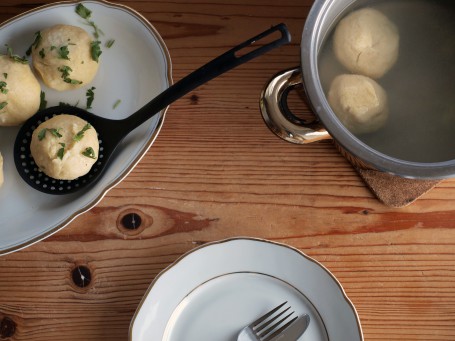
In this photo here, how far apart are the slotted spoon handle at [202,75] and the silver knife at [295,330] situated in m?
0.36

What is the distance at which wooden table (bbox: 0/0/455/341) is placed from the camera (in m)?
0.91

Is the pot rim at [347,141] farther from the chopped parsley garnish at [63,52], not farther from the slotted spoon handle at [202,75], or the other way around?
the chopped parsley garnish at [63,52]

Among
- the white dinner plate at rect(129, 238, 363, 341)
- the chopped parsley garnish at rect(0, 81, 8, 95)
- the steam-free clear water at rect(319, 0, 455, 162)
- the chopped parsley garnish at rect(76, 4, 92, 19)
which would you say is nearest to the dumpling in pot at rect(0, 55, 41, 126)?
the chopped parsley garnish at rect(0, 81, 8, 95)

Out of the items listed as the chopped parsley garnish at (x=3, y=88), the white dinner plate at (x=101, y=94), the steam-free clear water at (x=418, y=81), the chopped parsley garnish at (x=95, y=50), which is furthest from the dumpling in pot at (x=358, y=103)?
the chopped parsley garnish at (x=3, y=88)

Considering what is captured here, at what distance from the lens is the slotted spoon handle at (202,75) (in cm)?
77

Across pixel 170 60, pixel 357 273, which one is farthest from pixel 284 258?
pixel 170 60

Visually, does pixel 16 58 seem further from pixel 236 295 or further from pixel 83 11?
pixel 236 295

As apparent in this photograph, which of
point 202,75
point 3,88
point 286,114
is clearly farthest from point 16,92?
point 286,114

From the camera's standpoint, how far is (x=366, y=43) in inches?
33.0

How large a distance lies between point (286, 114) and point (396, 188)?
0.20 m

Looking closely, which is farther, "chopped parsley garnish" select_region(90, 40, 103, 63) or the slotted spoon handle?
"chopped parsley garnish" select_region(90, 40, 103, 63)

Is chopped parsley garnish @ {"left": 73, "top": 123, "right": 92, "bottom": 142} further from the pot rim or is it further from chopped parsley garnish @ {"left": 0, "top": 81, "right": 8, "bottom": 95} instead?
the pot rim

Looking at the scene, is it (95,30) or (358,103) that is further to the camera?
(95,30)

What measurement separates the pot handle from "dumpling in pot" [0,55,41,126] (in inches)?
13.7
